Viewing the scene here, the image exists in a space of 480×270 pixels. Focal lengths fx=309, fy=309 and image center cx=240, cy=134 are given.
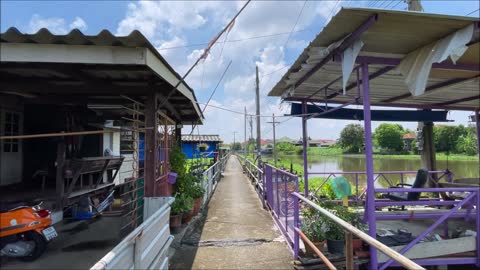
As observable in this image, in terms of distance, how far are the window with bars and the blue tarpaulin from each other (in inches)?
221

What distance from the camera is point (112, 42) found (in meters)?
2.90

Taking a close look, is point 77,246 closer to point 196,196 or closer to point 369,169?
point 196,196

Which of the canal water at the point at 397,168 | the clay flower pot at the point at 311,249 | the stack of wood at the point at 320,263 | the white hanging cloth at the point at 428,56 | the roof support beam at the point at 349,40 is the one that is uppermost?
the roof support beam at the point at 349,40

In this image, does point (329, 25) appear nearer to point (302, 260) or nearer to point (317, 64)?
point (317, 64)

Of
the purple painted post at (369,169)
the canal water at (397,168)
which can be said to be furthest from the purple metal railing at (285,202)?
the canal water at (397,168)

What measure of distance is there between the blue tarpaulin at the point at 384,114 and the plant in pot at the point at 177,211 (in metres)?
2.99

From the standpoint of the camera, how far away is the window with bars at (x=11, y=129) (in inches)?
229

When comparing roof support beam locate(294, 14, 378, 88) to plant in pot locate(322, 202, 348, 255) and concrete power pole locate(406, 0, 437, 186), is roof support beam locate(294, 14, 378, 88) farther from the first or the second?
concrete power pole locate(406, 0, 437, 186)

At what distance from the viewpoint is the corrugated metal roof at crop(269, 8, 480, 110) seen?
305 centimetres

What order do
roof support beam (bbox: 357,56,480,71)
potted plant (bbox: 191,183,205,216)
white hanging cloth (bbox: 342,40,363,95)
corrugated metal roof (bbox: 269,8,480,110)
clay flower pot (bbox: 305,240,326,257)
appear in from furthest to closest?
1. potted plant (bbox: 191,183,205,216)
2. clay flower pot (bbox: 305,240,326,257)
3. roof support beam (bbox: 357,56,480,71)
4. white hanging cloth (bbox: 342,40,363,95)
5. corrugated metal roof (bbox: 269,8,480,110)

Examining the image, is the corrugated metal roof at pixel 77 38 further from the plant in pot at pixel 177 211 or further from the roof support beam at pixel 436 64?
the plant in pot at pixel 177 211

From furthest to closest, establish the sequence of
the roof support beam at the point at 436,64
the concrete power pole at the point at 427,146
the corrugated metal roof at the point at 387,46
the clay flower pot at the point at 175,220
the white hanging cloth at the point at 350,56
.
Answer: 1. the concrete power pole at the point at 427,146
2. the clay flower pot at the point at 175,220
3. the roof support beam at the point at 436,64
4. the white hanging cloth at the point at 350,56
5. the corrugated metal roof at the point at 387,46

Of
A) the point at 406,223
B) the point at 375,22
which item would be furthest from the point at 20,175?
the point at 406,223

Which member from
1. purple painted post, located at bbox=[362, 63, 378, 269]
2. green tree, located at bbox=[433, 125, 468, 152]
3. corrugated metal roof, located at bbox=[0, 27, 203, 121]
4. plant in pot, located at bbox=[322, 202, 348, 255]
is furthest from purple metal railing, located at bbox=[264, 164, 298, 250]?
green tree, located at bbox=[433, 125, 468, 152]
